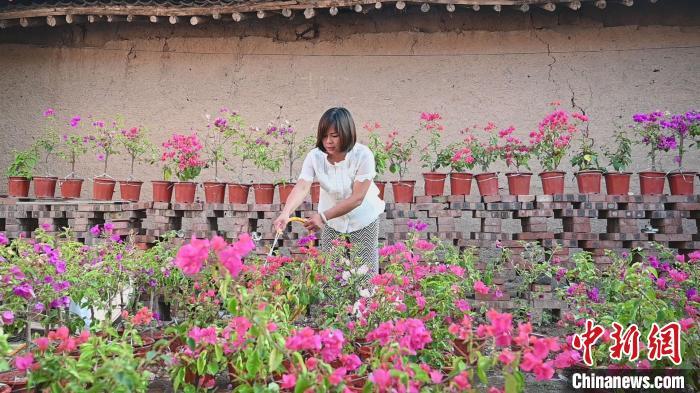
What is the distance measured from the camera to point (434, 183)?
205 inches

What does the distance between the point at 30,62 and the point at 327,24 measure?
3430 millimetres

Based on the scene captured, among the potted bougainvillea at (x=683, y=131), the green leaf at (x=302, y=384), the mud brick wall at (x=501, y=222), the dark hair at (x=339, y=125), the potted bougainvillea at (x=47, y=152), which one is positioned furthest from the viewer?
the potted bougainvillea at (x=47, y=152)

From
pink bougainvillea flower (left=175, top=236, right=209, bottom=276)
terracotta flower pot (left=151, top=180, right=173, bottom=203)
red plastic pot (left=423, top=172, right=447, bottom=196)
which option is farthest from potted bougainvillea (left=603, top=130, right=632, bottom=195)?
pink bougainvillea flower (left=175, top=236, right=209, bottom=276)

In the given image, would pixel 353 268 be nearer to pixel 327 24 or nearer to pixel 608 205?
pixel 608 205

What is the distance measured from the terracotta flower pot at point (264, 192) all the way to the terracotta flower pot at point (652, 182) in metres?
3.20

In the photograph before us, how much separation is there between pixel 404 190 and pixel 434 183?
274mm

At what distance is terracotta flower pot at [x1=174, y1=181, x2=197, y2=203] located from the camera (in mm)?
5309

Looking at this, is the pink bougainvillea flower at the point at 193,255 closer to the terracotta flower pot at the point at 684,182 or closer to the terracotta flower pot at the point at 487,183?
the terracotta flower pot at the point at 487,183

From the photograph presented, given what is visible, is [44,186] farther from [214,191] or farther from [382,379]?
[382,379]

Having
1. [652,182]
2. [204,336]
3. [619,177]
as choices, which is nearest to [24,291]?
[204,336]

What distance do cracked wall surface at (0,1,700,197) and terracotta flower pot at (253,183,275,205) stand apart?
0.94 metres

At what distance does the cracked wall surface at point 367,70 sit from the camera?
5.96 metres

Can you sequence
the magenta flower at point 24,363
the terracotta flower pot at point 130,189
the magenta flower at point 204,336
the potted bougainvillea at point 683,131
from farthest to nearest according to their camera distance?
the terracotta flower pot at point 130,189, the potted bougainvillea at point 683,131, the magenta flower at point 204,336, the magenta flower at point 24,363

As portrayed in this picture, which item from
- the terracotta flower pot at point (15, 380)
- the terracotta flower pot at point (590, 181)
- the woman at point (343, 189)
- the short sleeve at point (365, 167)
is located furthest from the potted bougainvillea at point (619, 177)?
the terracotta flower pot at point (15, 380)
